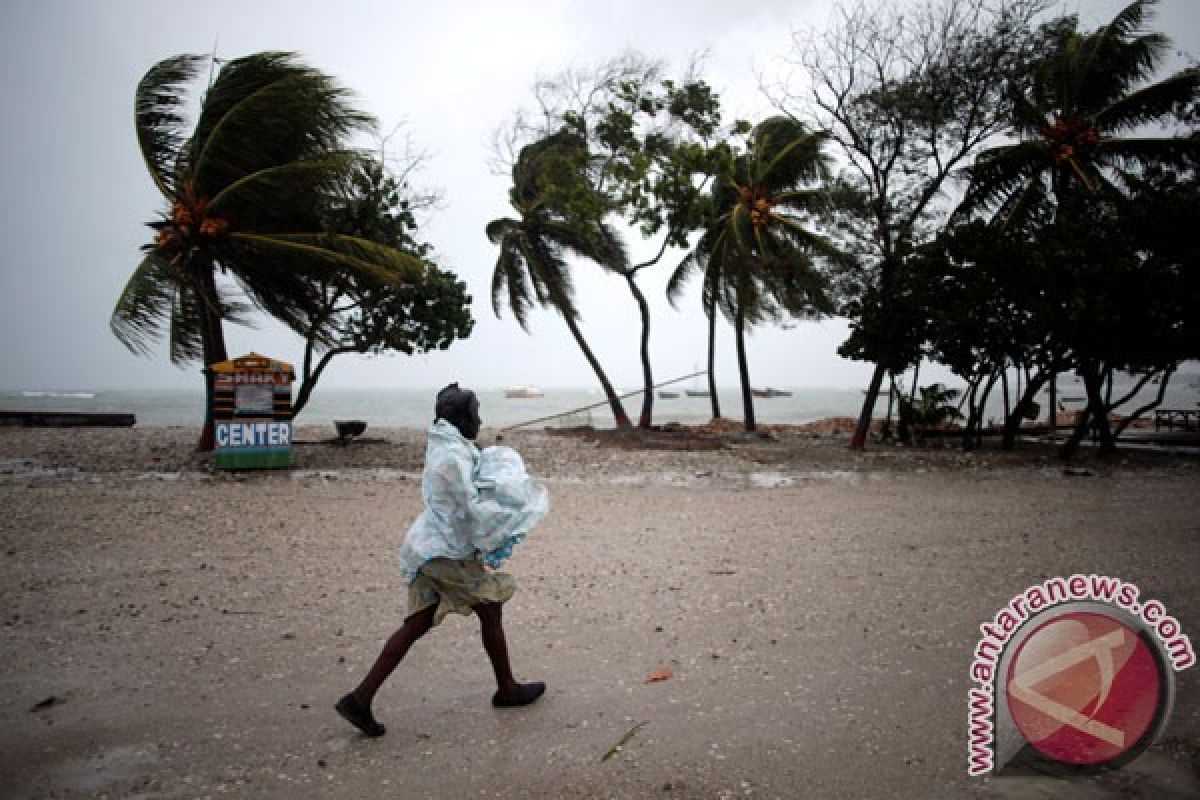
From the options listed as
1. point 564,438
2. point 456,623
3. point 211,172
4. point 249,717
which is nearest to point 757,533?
point 456,623

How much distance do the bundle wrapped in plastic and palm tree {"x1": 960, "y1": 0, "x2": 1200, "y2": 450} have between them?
1610cm

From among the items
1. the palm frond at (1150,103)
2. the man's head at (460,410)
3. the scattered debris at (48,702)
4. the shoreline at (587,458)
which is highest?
the palm frond at (1150,103)

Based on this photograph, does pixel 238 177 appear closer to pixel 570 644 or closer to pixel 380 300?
pixel 380 300

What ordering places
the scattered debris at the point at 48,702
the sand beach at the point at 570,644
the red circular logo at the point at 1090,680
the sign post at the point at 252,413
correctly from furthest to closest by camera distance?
1. the sign post at the point at 252,413
2. the scattered debris at the point at 48,702
3. the sand beach at the point at 570,644
4. the red circular logo at the point at 1090,680

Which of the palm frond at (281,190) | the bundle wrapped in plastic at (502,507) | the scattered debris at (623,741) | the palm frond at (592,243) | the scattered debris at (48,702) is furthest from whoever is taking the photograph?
the palm frond at (592,243)

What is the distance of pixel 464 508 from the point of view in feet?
10.1

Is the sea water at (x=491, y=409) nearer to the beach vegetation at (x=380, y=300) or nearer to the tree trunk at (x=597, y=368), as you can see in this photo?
the tree trunk at (x=597, y=368)

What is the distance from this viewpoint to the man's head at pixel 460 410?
124 inches

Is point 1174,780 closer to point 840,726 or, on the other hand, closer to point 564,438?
point 840,726

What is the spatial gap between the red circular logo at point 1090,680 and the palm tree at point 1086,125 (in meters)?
15.1

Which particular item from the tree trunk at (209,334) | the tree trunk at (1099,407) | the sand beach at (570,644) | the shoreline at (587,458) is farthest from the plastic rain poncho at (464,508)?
the tree trunk at (1099,407)

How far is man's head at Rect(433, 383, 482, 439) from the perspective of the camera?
3.15 metres

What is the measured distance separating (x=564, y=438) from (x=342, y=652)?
679 inches

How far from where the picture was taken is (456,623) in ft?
15.3
